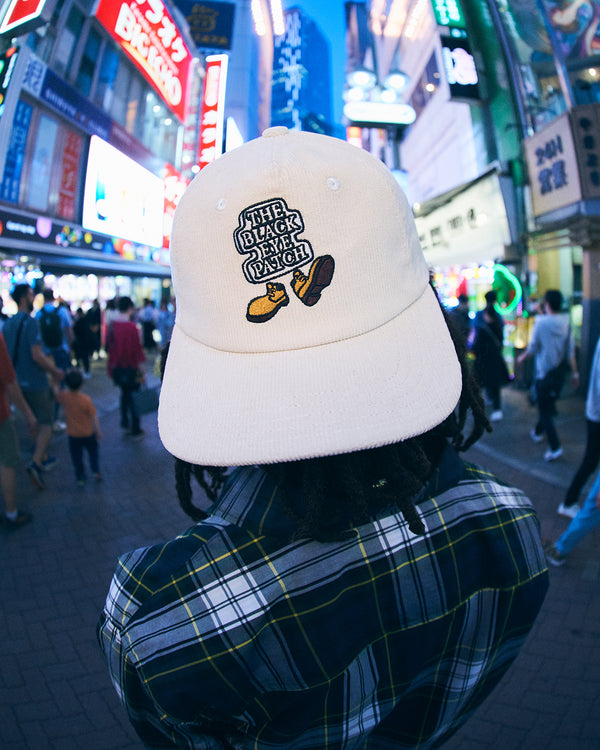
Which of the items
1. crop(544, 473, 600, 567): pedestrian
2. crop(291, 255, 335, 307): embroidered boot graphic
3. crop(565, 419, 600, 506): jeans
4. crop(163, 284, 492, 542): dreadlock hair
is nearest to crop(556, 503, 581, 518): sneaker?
crop(565, 419, 600, 506): jeans

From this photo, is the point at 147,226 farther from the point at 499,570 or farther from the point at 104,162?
the point at 499,570

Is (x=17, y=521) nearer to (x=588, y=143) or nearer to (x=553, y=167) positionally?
(x=588, y=143)

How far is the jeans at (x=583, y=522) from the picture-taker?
3156 mm

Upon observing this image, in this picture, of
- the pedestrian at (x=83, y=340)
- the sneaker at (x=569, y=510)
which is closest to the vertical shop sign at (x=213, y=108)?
the pedestrian at (x=83, y=340)

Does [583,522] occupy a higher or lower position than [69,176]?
lower

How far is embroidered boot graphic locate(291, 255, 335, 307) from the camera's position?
0.71 meters

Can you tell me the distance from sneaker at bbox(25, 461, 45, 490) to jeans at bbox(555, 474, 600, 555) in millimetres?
5153

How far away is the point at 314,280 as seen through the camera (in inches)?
27.9

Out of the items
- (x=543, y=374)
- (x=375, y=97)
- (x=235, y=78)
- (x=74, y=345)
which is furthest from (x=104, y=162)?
(x=235, y=78)

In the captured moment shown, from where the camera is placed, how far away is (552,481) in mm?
5066

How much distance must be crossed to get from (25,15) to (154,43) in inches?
433

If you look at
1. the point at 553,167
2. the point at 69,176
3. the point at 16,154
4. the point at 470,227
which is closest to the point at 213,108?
the point at 69,176

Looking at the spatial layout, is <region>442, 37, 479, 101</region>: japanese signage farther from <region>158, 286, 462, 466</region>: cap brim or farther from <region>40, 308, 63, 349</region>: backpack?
<region>158, 286, 462, 466</region>: cap brim

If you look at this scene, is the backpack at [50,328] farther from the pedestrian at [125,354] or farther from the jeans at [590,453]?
the jeans at [590,453]
